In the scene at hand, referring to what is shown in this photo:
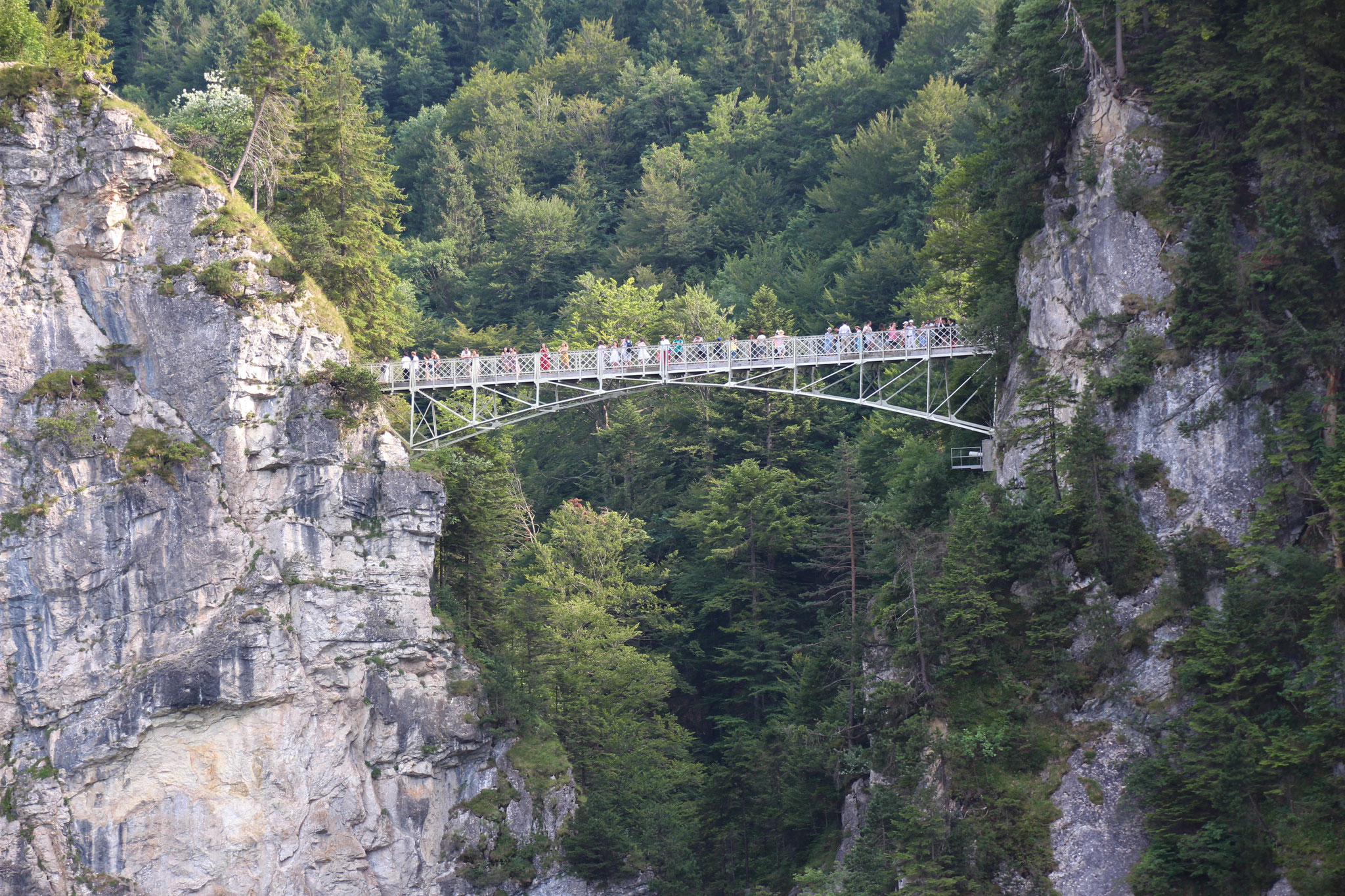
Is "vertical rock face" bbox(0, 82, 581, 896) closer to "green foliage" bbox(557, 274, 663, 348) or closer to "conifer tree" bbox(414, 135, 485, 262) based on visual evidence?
"green foliage" bbox(557, 274, 663, 348)

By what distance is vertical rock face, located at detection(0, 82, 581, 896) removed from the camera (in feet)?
135

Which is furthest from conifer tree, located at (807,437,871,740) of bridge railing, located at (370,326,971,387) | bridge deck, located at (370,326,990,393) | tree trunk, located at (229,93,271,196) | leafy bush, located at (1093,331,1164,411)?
tree trunk, located at (229,93,271,196)

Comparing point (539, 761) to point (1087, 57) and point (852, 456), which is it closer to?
point (852, 456)

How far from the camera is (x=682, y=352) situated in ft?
144

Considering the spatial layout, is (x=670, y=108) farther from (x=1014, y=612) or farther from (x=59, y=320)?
(x=1014, y=612)

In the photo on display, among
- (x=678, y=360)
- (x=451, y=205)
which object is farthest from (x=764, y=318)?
(x=451, y=205)

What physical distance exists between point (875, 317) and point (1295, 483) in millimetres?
26982

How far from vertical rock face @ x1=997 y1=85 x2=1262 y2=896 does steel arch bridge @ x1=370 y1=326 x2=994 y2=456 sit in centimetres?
233

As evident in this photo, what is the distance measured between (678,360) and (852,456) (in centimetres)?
578

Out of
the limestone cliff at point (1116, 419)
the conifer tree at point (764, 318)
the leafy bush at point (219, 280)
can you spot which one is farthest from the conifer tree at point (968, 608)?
the leafy bush at point (219, 280)

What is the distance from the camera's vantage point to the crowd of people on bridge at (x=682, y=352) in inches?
1626

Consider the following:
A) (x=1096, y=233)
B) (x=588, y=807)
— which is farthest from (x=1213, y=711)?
(x=588, y=807)

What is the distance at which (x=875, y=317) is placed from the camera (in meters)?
58.2

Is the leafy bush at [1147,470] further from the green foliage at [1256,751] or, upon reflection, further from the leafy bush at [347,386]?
the leafy bush at [347,386]
